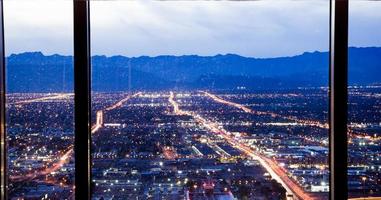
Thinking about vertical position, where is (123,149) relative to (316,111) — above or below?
below

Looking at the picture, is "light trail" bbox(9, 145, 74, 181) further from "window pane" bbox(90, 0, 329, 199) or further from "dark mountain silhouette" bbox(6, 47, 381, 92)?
"dark mountain silhouette" bbox(6, 47, 381, 92)

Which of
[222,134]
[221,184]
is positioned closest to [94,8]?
[222,134]

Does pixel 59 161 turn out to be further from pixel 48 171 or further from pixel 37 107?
pixel 37 107

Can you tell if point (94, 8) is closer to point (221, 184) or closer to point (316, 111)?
point (221, 184)

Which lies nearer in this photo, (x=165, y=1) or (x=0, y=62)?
(x=0, y=62)

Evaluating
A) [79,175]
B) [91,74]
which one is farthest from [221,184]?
[91,74]

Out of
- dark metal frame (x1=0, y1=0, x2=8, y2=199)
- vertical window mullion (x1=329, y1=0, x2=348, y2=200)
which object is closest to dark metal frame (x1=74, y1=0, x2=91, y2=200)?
dark metal frame (x1=0, y1=0, x2=8, y2=199)

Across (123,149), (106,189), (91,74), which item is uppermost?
(91,74)
